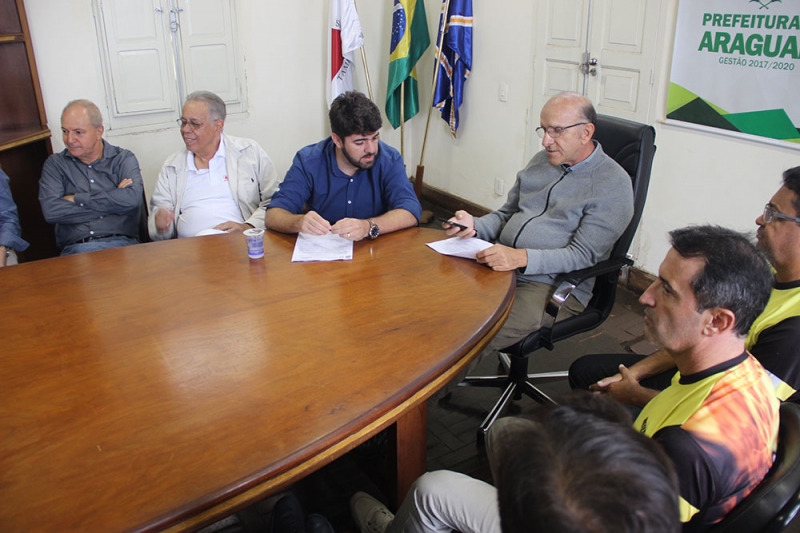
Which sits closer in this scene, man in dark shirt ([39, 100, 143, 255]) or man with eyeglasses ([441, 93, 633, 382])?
man with eyeglasses ([441, 93, 633, 382])

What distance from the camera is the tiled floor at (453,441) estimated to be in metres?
1.98

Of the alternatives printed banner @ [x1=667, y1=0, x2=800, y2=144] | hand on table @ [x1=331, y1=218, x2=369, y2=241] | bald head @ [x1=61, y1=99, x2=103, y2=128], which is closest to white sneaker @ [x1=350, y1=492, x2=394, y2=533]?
hand on table @ [x1=331, y1=218, x2=369, y2=241]

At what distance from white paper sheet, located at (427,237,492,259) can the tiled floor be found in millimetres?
695

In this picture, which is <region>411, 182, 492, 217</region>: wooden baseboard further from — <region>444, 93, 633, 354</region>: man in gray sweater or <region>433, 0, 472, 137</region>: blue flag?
<region>444, 93, 633, 354</region>: man in gray sweater

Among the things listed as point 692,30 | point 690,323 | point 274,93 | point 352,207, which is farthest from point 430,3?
point 690,323

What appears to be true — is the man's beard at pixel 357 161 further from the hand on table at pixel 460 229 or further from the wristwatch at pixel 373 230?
the hand on table at pixel 460 229

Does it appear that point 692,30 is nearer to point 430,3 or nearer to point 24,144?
point 430,3

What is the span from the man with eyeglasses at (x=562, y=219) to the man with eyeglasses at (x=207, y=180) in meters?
1.18

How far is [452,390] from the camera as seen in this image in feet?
8.73

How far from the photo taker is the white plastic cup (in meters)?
2.06

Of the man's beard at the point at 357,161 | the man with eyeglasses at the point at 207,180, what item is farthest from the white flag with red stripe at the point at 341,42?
the man's beard at the point at 357,161

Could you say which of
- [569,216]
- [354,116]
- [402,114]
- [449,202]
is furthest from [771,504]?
[402,114]

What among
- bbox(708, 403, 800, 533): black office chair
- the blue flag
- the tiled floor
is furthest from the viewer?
the blue flag

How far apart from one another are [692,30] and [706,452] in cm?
254
